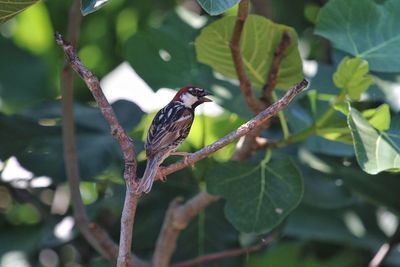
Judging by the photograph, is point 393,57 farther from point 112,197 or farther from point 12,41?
point 12,41

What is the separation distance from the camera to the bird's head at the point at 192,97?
3090 mm

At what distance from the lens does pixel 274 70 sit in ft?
8.93

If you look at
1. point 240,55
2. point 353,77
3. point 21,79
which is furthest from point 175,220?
point 21,79

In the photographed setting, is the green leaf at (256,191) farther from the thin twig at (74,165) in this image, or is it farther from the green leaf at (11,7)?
the green leaf at (11,7)

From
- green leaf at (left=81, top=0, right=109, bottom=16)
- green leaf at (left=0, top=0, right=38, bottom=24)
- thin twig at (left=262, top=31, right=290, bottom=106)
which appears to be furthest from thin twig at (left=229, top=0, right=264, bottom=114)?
green leaf at (left=0, top=0, right=38, bottom=24)

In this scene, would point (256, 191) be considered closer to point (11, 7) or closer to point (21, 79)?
point (11, 7)

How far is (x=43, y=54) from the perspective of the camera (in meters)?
4.33

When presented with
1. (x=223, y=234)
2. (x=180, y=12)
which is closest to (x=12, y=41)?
(x=180, y=12)

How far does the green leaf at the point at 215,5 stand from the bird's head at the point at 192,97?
0.96 metres

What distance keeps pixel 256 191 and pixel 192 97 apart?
17.5 inches

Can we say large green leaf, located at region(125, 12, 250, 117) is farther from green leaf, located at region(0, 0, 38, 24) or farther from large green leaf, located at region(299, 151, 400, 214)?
green leaf, located at region(0, 0, 38, 24)

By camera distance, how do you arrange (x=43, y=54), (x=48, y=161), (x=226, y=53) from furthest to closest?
1. (x=43, y=54)
2. (x=48, y=161)
3. (x=226, y=53)

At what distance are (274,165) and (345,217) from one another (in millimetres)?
1085

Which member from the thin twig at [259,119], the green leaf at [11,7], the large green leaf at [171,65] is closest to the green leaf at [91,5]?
the green leaf at [11,7]
